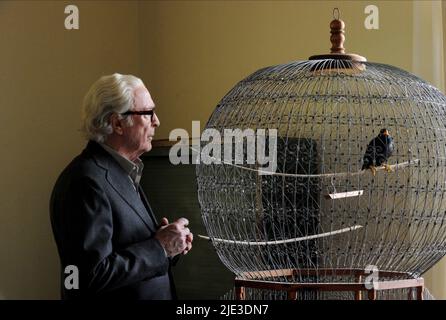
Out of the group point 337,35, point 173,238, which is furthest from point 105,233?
point 337,35

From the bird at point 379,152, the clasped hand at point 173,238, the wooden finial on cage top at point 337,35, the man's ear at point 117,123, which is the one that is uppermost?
the wooden finial on cage top at point 337,35

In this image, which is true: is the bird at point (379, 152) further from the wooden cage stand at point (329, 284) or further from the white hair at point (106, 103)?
the white hair at point (106, 103)

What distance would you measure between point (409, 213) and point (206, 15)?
1.82 m

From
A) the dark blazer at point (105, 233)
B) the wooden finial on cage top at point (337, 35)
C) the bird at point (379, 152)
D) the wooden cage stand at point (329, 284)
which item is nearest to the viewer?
the dark blazer at point (105, 233)

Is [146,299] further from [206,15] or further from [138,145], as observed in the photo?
[206,15]

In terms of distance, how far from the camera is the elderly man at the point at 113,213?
165 centimetres

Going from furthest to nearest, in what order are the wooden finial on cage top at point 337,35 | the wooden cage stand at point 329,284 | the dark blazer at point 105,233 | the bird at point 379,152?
1. the wooden finial on cage top at point 337,35
2. the bird at point 379,152
3. the wooden cage stand at point 329,284
4. the dark blazer at point 105,233

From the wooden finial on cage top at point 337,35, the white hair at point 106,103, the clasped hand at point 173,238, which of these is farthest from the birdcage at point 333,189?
the white hair at point 106,103

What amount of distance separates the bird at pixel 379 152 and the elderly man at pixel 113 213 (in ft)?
1.57

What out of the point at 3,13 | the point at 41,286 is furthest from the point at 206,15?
the point at 41,286

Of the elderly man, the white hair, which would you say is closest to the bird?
the elderly man

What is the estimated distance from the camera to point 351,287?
1.75 m

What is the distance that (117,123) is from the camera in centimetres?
182

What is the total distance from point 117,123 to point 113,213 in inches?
8.9
